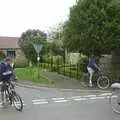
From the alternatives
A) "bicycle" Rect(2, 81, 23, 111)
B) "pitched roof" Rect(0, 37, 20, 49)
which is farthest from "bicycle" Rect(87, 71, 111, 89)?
"pitched roof" Rect(0, 37, 20, 49)

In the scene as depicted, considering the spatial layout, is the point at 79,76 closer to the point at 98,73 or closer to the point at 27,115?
the point at 98,73

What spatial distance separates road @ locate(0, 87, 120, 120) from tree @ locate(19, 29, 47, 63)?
1074 inches

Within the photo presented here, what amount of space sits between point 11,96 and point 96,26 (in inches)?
338

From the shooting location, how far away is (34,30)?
4803 centimetres

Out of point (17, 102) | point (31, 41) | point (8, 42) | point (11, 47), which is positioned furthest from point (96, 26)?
point (8, 42)

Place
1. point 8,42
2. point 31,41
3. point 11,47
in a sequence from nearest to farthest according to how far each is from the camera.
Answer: point 31,41
point 11,47
point 8,42

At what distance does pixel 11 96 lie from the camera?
11.6 metres

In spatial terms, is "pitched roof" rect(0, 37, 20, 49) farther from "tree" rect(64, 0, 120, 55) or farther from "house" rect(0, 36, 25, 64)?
"tree" rect(64, 0, 120, 55)

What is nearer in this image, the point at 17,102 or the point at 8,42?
the point at 17,102

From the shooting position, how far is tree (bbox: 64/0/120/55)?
61.6 ft

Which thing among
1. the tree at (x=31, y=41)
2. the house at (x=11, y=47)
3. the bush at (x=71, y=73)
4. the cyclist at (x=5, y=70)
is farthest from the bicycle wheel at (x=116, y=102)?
the house at (x=11, y=47)

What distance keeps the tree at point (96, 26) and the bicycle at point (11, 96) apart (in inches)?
312

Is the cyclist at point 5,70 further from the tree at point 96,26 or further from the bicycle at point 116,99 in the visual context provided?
the tree at point 96,26

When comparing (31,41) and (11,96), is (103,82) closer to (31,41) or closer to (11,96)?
(11,96)
